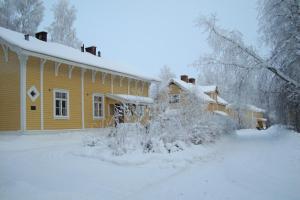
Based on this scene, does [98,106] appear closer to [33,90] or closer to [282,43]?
[33,90]

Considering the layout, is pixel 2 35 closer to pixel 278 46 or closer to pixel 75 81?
pixel 75 81

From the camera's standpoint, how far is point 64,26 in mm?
35625

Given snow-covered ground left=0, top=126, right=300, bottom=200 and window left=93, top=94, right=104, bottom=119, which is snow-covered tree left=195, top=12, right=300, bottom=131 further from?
window left=93, top=94, right=104, bottom=119

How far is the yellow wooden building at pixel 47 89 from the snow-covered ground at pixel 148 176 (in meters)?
3.95

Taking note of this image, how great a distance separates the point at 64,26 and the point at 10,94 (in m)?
20.1

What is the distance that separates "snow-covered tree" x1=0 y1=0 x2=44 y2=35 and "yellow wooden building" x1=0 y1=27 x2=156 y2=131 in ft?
37.7

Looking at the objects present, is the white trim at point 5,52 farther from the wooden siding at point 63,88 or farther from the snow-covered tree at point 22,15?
the snow-covered tree at point 22,15

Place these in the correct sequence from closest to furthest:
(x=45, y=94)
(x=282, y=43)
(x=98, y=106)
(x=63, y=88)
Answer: (x=282, y=43)
(x=45, y=94)
(x=63, y=88)
(x=98, y=106)

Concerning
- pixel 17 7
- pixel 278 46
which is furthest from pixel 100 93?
pixel 17 7

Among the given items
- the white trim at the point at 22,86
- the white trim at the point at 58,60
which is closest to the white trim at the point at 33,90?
the white trim at the point at 22,86

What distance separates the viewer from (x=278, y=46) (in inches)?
589

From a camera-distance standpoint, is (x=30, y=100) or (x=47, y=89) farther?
(x=47, y=89)

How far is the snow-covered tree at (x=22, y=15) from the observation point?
102 ft

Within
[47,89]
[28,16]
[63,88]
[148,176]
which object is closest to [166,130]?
[148,176]
